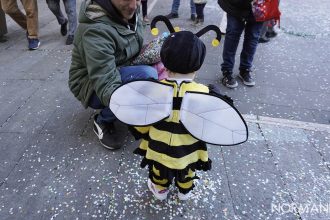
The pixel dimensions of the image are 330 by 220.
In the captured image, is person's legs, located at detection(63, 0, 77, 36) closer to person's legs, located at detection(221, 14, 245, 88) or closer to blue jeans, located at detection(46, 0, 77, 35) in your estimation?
blue jeans, located at detection(46, 0, 77, 35)

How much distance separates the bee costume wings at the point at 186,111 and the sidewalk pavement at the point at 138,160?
66 centimetres

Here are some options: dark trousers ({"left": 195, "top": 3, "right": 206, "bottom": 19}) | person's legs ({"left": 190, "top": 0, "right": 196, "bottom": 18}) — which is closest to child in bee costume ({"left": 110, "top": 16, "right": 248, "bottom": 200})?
dark trousers ({"left": 195, "top": 3, "right": 206, "bottom": 19})

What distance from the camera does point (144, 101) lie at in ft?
4.50

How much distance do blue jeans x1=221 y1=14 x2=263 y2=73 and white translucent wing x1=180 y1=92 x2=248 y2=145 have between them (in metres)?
1.94

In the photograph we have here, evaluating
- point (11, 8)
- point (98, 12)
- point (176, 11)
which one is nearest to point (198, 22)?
point (176, 11)

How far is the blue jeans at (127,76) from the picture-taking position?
2154mm

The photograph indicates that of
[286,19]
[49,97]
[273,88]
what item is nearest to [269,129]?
[273,88]

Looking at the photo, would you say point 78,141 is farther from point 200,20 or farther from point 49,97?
point 200,20

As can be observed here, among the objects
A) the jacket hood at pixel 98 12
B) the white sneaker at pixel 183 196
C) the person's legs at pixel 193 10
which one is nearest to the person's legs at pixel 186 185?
the white sneaker at pixel 183 196

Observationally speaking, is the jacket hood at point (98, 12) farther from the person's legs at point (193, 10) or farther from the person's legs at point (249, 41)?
the person's legs at point (193, 10)

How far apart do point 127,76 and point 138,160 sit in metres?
0.61

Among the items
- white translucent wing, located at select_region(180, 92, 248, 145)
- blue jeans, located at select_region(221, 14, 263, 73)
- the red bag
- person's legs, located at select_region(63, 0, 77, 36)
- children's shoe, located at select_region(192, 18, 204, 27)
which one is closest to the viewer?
white translucent wing, located at select_region(180, 92, 248, 145)

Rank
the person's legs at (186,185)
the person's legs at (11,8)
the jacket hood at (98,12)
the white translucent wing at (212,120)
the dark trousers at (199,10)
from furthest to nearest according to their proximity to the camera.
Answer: the dark trousers at (199,10), the person's legs at (11,8), the jacket hood at (98,12), the person's legs at (186,185), the white translucent wing at (212,120)

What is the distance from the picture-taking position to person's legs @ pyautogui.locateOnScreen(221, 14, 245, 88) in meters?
3.06
